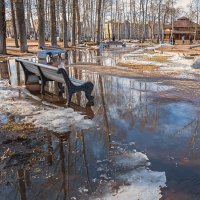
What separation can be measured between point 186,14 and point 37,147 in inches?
3074

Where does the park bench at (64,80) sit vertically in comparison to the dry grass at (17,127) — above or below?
above

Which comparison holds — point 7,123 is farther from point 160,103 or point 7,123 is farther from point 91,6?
point 91,6

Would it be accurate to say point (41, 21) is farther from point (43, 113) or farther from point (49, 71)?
point (43, 113)

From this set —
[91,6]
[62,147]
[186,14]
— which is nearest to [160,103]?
[62,147]

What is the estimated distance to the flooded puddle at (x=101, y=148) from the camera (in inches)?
154

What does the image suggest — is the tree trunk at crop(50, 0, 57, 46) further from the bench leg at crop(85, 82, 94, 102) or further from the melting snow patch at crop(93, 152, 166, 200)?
the melting snow patch at crop(93, 152, 166, 200)

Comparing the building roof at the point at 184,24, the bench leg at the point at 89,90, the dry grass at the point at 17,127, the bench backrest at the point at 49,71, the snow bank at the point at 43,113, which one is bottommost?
the dry grass at the point at 17,127

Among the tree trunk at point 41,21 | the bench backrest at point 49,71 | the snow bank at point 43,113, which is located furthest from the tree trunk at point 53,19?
the snow bank at point 43,113

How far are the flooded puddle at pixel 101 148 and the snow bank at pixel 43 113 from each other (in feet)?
0.06

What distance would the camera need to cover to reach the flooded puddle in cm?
391

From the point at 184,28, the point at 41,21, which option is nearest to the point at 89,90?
the point at 41,21

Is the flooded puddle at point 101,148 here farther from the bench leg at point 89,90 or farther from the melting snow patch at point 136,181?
the bench leg at point 89,90

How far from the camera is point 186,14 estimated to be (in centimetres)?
7688

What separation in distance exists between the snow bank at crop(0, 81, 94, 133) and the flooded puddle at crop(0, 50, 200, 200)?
0.02 meters
